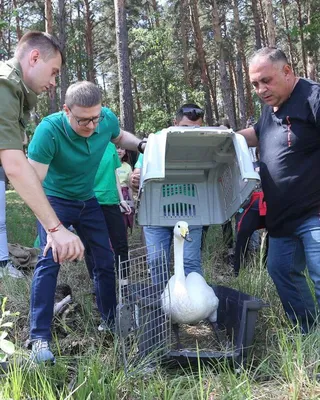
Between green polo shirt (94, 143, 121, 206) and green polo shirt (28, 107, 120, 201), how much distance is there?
49.7 inches

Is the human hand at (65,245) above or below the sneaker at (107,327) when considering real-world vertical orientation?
above

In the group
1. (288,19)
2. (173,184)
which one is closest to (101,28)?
(288,19)

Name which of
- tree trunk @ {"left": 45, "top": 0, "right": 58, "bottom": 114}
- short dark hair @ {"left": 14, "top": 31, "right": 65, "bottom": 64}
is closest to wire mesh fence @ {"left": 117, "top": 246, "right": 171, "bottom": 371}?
short dark hair @ {"left": 14, "top": 31, "right": 65, "bottom": 64}

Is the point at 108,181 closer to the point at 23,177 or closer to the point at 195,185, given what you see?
the point at 195,185

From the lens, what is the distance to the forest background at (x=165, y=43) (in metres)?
15.5

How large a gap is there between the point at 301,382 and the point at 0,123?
197 cm

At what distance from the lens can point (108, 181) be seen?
498 cm

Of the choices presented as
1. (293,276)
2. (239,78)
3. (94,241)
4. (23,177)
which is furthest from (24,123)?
(239,78)

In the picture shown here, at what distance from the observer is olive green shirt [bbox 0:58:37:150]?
92.9 inches

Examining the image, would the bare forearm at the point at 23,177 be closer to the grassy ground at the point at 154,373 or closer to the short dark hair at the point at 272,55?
the grassy ground at the point at 154,373

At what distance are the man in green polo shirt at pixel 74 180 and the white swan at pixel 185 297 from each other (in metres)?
0.55

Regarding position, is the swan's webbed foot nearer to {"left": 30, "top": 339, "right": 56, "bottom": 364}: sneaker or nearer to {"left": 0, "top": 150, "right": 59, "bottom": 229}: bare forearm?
{"left": 30, "top": 339, "right": 56, "bottom": 364}: sneaker

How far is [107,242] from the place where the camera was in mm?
3582

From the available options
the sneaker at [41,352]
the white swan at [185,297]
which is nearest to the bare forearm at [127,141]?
the white swan at [185,297]
